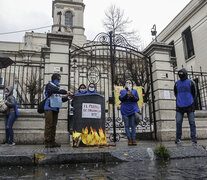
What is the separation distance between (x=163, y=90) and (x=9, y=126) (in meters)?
5.74

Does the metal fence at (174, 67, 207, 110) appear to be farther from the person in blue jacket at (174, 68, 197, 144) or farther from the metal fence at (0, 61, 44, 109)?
the metal fence at (0, 61, 44, 109)

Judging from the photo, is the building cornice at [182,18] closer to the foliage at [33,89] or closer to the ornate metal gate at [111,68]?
the ornate metal gate at [111,68]

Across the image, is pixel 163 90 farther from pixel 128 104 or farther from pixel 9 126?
pixel 9 126

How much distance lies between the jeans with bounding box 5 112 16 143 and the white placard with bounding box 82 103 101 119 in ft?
7.66

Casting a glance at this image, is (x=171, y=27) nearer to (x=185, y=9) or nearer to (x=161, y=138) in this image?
(x=185, y=9)

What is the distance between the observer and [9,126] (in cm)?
600

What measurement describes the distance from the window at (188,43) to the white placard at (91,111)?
14806mm

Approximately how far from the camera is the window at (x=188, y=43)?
17.7 meters

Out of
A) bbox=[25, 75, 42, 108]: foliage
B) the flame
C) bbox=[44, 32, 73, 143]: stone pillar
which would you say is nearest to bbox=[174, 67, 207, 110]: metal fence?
bbox=[44, 32, 73, 143]: stone pillar

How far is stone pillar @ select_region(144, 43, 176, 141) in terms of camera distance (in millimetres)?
7633

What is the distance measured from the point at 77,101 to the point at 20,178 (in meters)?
3.34

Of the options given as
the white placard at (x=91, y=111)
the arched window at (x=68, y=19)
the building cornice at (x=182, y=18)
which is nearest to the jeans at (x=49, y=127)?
the white placard at (x=91, y=111)

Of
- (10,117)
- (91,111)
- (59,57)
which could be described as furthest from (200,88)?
(10,117)

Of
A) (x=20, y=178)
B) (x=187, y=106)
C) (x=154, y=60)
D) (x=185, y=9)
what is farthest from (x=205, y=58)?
(x=20, y=178)
